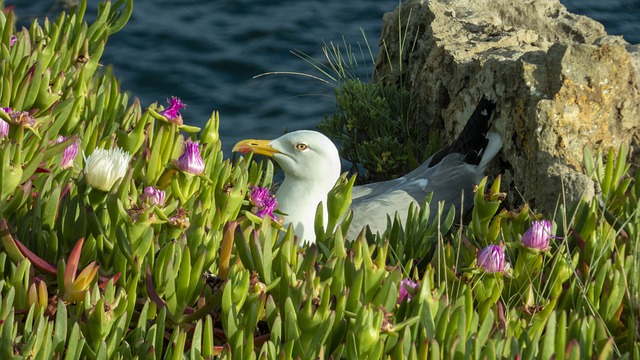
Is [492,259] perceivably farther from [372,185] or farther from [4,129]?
[372,185]

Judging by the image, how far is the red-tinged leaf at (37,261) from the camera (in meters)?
2.51

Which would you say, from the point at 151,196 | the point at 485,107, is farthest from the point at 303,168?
the point at 151,196

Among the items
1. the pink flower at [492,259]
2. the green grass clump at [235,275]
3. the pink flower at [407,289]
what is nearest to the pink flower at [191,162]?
the green grass clump at [235,275]

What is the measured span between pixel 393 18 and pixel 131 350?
406 centimetres

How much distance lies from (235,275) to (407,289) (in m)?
0.44

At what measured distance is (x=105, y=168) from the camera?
250 centimetres

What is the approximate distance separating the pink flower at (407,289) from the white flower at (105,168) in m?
0.76

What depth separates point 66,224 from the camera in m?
2.59

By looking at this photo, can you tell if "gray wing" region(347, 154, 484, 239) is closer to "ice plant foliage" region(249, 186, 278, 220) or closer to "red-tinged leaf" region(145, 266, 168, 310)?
"ice plant foliage" region(249, 186, 278, 220)

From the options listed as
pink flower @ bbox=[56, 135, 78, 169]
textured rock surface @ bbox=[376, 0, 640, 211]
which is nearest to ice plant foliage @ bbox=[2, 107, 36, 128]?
pink flower @ bbox=[56, 135, 78, 169]

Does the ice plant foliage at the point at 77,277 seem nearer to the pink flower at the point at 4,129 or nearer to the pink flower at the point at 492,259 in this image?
the pink flower at the point at 4,129

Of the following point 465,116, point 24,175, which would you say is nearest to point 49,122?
point 24,175

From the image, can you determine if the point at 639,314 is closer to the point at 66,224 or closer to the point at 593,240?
the point at 593,240

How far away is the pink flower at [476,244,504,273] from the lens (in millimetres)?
2656
